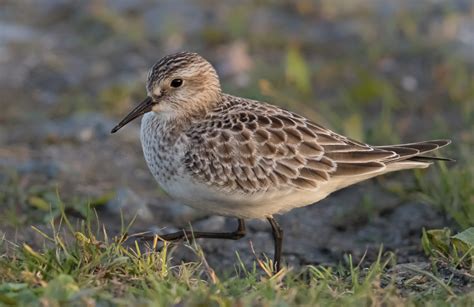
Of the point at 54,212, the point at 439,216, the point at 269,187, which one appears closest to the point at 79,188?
the point at 54,212

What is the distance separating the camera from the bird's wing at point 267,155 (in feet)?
19.7

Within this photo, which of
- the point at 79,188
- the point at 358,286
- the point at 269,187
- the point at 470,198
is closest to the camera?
the point at 358,286

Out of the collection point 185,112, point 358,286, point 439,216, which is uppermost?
point 185,112

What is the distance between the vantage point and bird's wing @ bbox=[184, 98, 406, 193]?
602 centimetres

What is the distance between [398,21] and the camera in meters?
11.7

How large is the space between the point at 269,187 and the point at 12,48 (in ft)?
21.8

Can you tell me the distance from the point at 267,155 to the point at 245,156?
147 mm

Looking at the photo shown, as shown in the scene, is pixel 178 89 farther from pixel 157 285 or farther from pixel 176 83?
pixel 157 285

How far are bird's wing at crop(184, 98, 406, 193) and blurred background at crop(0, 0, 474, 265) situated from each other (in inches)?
37.0

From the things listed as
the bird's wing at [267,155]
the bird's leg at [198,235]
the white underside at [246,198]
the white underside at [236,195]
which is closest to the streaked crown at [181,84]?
the bird's wing at [267,155]

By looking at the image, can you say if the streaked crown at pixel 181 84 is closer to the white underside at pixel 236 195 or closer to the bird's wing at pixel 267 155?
the bird's wing at pixel 267 155

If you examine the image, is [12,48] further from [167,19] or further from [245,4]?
[245,4]

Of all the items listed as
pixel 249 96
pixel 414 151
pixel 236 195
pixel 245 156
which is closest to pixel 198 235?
pixel 236 195

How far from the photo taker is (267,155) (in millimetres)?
6121
